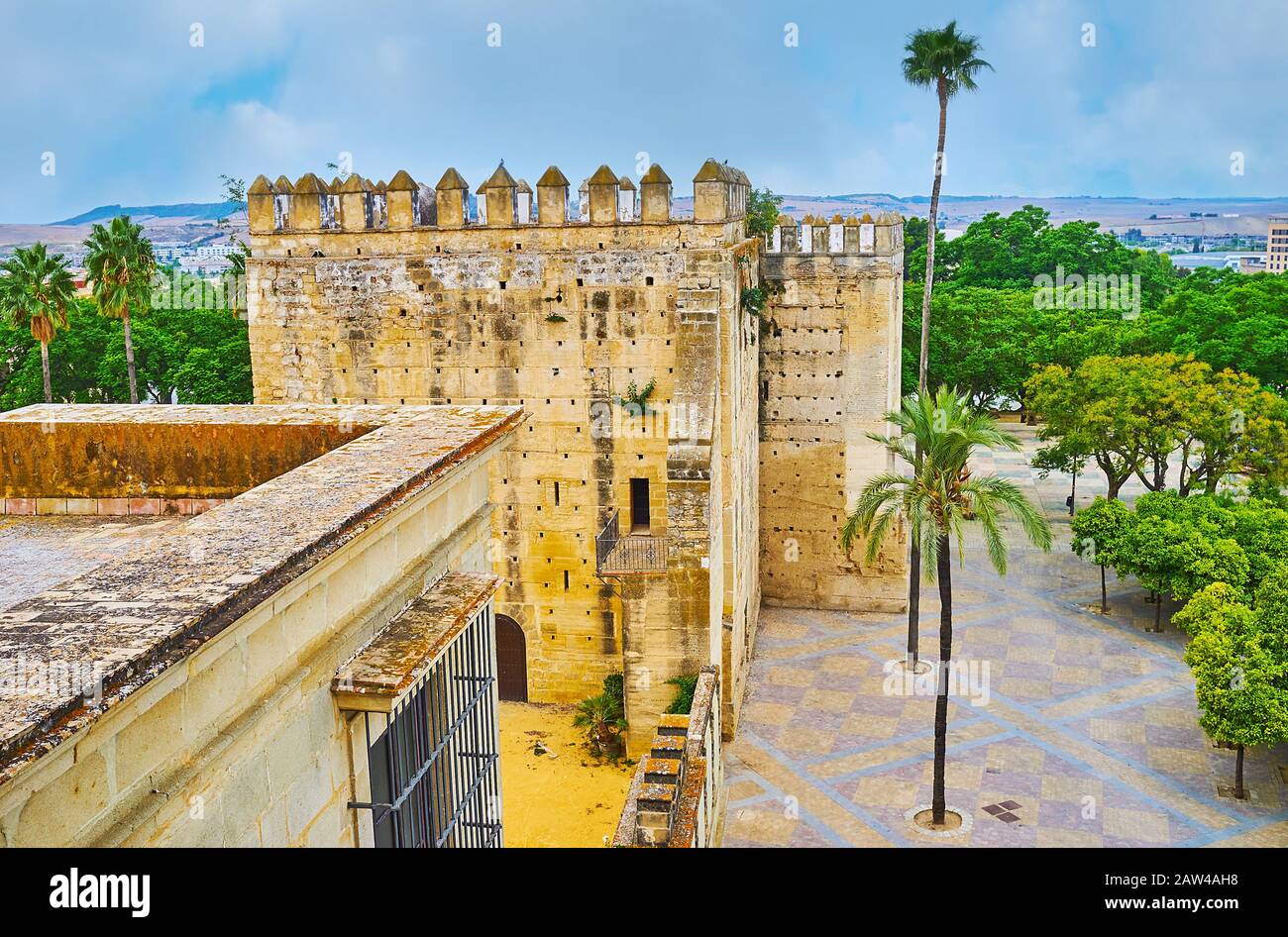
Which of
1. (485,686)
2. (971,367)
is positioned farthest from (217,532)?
(971,367)

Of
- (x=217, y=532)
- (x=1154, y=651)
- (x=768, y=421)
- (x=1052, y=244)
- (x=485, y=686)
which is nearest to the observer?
(x=217, y=532)

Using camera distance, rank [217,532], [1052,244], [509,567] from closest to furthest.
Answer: [217,532] < [509,567] < [1052,244]

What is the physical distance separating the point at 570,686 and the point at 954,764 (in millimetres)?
7180

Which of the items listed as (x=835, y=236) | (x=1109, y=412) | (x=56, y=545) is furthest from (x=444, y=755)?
(x=1109, y=412)

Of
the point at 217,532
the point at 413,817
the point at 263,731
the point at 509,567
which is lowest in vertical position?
the point at 509,567

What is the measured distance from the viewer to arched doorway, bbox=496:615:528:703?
22703 mm

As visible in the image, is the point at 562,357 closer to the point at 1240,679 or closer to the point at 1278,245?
the point at 1240,679

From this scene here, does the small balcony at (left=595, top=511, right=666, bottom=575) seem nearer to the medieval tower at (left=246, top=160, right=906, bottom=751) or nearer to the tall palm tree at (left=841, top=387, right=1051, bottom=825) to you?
the medieval tower at (left=246, top=160, right=906, bottom=751)

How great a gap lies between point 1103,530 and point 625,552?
40.3 feet

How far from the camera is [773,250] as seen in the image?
87.4ft

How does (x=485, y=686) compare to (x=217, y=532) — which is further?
(x=485, y=686)

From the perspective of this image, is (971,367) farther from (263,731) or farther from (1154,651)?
(263,731)

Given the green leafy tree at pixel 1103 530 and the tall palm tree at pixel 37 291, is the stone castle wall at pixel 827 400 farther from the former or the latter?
the tall palm tree at pixel 37 291

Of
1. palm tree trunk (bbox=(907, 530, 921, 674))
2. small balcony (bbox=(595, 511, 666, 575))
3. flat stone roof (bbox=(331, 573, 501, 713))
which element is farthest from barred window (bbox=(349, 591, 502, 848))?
palm tree trunk (bbox=(907, 530, 921, 674))
